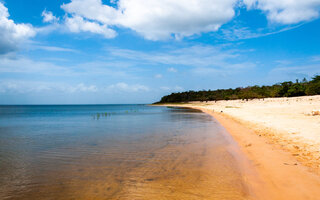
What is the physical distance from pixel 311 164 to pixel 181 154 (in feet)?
15.8

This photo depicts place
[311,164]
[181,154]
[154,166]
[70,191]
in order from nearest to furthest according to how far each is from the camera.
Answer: [70,191], [311,164], [154,166], [181,154]

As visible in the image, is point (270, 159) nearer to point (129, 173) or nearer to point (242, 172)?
point (242, 172)

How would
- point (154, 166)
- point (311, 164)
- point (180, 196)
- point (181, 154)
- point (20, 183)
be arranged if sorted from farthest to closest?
point (181, 154), point (154, 166), point (311, 164), point (20, 183), point (180, 196)

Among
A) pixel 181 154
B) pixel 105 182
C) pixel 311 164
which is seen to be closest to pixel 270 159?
pixel 311 164

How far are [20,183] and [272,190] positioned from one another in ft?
24.1

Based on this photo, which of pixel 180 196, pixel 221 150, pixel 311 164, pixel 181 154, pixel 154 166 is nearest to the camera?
pixel 180 196

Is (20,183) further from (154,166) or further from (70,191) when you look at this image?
(154,166)

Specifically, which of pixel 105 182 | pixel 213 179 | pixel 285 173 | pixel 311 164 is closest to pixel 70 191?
pixel 105 182

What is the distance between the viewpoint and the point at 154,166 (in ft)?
23.7

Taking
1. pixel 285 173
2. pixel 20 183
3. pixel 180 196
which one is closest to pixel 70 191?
pixel 20 183

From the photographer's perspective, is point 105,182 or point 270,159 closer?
point 105,182

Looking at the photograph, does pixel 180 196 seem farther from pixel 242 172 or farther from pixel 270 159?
pixel 270 159

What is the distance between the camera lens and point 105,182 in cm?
580

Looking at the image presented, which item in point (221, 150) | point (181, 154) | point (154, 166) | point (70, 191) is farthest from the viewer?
point (221, 150)
